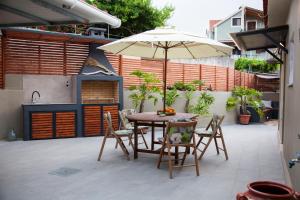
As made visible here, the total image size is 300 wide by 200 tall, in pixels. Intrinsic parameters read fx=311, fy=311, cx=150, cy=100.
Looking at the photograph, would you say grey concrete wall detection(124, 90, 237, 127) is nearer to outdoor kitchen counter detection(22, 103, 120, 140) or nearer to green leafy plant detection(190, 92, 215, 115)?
green leafy plant detection(190, 92, 215, 115)

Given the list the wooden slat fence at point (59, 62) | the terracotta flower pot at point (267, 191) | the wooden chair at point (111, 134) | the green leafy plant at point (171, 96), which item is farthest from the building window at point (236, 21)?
the terracotta flower pot at point (267, 191)

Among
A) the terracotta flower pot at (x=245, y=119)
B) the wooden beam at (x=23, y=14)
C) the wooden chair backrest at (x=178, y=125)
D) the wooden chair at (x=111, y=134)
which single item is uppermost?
the wooden beam at (x=23, y=14)

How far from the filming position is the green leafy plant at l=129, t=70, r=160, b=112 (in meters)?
10.1

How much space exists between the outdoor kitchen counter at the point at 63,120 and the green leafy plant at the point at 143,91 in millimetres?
808

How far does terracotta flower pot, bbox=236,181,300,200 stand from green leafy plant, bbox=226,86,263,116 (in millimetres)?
10597

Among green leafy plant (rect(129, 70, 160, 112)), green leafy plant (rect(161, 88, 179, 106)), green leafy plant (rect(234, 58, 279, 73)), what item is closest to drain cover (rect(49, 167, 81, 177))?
green leafy plant (rect(129, 70, 160, 112))

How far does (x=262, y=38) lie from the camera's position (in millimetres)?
6648

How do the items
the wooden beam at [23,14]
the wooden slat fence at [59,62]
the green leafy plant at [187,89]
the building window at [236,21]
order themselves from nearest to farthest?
1. the wooden beam at [23,14]
2. the wooden slat fence at [59,62]
3. the green leafy plant at [187,89]
4. the building window at [236,21]

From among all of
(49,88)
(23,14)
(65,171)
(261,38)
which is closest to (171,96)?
(49,88)

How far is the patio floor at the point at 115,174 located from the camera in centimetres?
410

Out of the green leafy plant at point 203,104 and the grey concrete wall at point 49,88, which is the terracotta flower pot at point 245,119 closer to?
the green leafy plant at point 203,104

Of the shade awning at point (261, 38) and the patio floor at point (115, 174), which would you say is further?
the shade awning at point (261, 38)

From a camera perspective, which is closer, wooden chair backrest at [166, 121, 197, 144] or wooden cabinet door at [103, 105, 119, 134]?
wooden chair backrest at [166, 121, 197, 144]

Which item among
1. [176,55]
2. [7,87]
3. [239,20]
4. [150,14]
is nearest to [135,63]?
[176,55]
